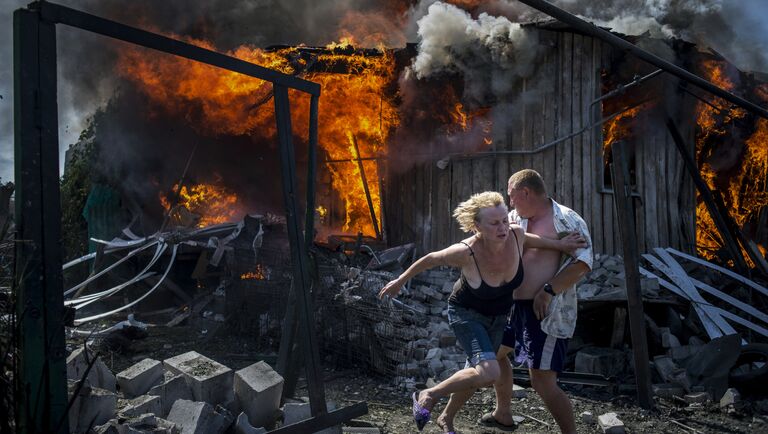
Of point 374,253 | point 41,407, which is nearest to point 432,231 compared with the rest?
point 374,253

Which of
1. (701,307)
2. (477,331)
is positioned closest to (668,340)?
(701,307)

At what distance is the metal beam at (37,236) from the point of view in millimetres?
2812

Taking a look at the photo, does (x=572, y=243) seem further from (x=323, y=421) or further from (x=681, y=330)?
(x=681, y=330)

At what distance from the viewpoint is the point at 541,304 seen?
14.4 ft

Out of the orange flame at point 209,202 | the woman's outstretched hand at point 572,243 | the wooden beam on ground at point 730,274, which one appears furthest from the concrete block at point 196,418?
the orange flame at point 209,202

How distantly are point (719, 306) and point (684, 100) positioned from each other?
4.19 meters

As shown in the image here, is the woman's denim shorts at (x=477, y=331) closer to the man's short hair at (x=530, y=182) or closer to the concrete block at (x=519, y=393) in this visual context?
the man's short hair at (x=530, y=182)

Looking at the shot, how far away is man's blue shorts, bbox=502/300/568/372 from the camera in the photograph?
441 cm

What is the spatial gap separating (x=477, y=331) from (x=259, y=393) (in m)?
1.77

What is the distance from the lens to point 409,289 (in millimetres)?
9391

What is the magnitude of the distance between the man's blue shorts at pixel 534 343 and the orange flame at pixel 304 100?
7906 millimetres

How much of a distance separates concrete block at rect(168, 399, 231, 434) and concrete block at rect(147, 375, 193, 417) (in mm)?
298

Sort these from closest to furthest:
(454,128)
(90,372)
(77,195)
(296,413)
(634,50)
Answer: (296,413)
(90,372)
(634,50)
(454,128)
(77,195)

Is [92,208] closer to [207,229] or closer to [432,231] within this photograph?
[207,229]
